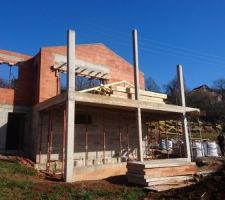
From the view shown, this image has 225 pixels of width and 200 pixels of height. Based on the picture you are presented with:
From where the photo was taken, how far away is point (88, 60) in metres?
17.5

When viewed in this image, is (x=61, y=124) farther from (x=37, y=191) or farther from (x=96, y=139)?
(x=37, y=191)

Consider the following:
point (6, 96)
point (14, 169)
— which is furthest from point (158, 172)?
point (6, 96)

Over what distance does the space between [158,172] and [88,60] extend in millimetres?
9376

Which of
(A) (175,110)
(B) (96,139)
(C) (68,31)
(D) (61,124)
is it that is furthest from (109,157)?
(C) (68,31)

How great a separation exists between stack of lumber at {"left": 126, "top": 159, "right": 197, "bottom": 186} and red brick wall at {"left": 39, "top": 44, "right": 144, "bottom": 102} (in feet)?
22.0

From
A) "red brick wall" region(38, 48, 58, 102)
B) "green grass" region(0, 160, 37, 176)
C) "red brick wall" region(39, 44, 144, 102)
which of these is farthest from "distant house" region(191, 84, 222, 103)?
"green grass" region(0, 160, 37, 176)

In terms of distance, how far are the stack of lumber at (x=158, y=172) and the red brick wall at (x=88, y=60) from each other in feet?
22.0

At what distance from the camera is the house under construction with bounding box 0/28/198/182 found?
528 inches

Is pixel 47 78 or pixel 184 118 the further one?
pixel 184 118

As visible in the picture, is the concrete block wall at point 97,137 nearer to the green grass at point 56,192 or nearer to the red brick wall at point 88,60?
the red brick wall at point 88,60

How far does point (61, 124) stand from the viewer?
48.1 feet

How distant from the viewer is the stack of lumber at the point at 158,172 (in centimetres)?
1020

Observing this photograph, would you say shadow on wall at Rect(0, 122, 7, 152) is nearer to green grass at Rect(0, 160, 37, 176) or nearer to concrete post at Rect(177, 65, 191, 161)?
green grass at Rect(0, 160, 37, 176)

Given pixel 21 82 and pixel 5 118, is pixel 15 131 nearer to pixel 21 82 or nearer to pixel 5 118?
pixel 5 118
